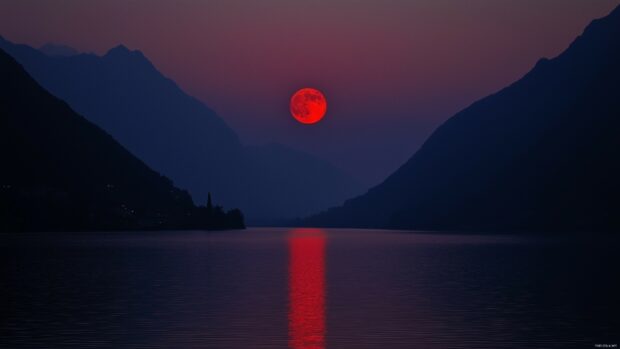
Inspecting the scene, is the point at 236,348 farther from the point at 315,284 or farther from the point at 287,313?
the point at 315,284

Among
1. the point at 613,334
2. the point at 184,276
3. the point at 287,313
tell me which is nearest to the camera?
the point at 613,334

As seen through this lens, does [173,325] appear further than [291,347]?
Yes

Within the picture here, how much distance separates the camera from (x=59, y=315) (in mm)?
A: 60688

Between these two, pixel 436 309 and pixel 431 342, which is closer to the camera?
pixel 431 342

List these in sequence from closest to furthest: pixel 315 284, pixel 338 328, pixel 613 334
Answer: pixel 613 334 → pixel 338 328 → pixel 315 284

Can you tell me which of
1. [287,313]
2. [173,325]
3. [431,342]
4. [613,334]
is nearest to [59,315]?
[173,325]

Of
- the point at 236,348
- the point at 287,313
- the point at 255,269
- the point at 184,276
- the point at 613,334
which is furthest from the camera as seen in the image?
the point at 255,269

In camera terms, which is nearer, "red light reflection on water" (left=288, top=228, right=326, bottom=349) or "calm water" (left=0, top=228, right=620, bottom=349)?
"red light reflection on water" (left=288, top=228, right=326, bottom=349)

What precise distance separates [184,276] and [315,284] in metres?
18.2

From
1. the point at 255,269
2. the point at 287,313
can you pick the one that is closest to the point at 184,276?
the point at 255,269

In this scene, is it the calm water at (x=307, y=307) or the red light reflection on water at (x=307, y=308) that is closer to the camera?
the red light reflection on water at (x=307, y=308)

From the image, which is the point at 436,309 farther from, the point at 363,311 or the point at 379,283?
the point at 379,283

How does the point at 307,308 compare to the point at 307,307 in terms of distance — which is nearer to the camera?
the point at 307,308

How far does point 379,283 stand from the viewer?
93125 mm
